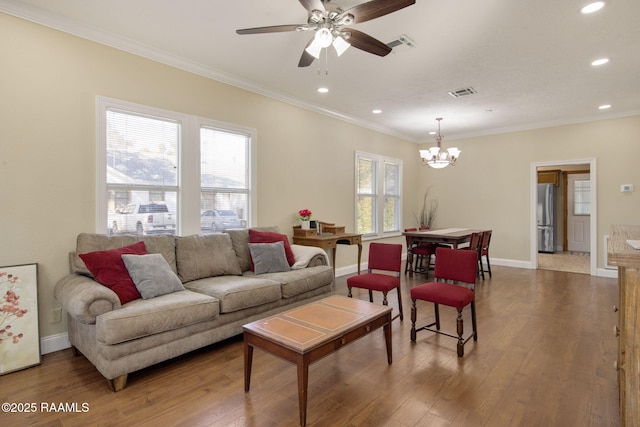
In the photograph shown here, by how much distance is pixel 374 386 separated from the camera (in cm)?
241

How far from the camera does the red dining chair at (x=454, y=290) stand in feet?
9.62

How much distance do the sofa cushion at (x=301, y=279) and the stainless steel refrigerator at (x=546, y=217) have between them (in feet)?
25.3

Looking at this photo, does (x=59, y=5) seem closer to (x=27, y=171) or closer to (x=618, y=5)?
(x=27, y=171)

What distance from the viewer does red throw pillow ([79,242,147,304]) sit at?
2.71 metres

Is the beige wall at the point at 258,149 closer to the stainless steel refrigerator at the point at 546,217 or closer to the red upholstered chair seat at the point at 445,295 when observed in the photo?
the red upholstered chair seat at the point at 445,295

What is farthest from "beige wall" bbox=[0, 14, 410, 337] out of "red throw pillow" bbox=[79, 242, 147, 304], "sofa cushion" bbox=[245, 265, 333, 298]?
"sofa cushion" bbox=[245, 265, 333, 298]

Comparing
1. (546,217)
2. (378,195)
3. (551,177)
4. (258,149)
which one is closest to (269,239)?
(258,149)

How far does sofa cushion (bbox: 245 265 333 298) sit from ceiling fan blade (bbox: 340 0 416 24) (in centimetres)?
251

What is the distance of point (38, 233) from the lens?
293 centimetres

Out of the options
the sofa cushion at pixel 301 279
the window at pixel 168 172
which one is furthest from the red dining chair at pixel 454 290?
the window at pixel 168 172

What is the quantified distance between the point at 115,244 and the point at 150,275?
1.79ft

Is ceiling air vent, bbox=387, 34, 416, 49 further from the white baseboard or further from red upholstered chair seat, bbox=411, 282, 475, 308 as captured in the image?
the white baseboard

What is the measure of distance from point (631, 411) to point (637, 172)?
19.9 ft

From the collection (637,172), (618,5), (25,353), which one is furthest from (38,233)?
(637,172)
